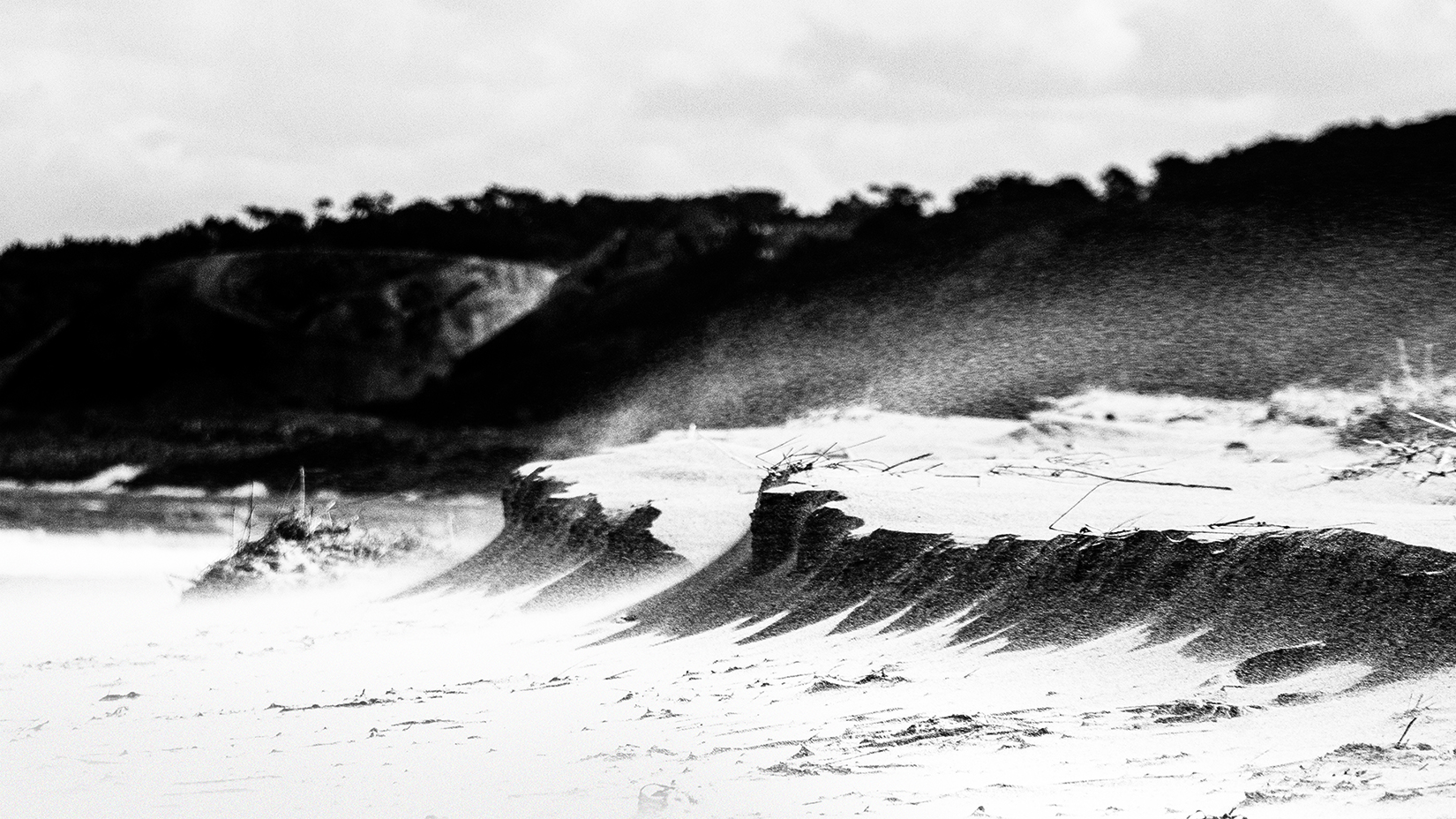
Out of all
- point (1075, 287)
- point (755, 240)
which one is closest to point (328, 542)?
point (1075, 287)

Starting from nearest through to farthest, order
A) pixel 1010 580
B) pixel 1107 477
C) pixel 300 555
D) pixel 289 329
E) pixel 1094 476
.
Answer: pixel 1010 580 → pixel 1107 477 → pixel 1094 476 → pixel 300 555 → pixel 289 329

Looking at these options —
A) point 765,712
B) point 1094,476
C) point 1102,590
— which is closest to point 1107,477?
point 1094,476

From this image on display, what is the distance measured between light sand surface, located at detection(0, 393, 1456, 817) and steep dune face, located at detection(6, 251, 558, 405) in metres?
20.3

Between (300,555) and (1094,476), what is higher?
(1094,476)

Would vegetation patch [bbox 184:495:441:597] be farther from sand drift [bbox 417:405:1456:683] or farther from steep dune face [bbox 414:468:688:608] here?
sand drift [bbox 417:405:1456:683]

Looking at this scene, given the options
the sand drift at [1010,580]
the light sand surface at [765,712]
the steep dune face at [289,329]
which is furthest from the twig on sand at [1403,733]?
the steep dune face at [289,329]

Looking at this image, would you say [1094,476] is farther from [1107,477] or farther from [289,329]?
[289,329]

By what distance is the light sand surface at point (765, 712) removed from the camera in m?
4.16

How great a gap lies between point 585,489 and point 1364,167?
10.5 metres

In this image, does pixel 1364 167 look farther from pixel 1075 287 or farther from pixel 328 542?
pixel 328 542

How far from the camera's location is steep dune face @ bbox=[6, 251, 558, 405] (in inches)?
1135

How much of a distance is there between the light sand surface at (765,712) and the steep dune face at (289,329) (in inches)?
799

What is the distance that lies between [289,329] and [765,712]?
27016 mm

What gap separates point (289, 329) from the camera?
3089 centimetres
